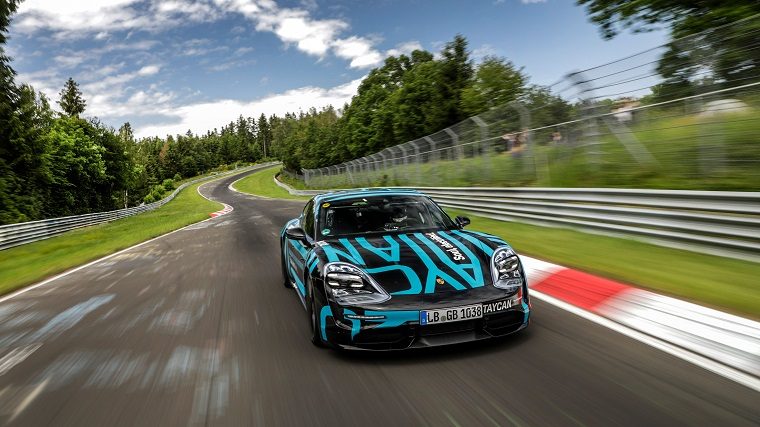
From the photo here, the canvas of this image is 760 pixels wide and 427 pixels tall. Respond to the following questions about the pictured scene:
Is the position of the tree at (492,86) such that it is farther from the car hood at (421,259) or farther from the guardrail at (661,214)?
the car hood at (421,259)

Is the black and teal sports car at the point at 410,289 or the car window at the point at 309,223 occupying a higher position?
the car window at the point at 309,223

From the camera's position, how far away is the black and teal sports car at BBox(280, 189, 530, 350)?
349 centimetres

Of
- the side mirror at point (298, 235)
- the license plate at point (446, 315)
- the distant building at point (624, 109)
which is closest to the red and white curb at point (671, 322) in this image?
the license plate at point (446, 315)

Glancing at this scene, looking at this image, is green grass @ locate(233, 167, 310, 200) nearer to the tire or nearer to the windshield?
the windshield

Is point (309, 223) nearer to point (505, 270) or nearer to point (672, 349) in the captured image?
point (505, 270)

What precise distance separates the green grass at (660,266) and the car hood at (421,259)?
6.89 ft

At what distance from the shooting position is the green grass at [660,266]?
479 centimetres

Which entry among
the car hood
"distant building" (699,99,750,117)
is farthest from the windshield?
"distant building" (699,99,750,117)

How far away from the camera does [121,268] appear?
10.2 meters

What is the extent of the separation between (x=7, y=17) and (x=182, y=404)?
29.2m

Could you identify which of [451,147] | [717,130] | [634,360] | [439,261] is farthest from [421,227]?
[451,147]

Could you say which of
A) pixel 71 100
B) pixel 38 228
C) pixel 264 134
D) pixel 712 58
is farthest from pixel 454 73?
pixel 264 134

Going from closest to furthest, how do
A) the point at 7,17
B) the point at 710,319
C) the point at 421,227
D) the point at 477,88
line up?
the point at 710,319 < the point at 421,227 < the point at 7,17 < the point at 477,88

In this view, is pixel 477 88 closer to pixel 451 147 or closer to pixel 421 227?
pixel 451 147
